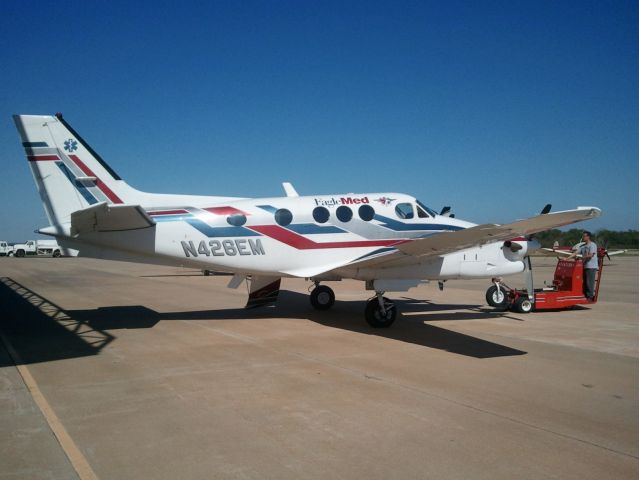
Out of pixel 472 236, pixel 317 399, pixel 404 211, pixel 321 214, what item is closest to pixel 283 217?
pixel 321 214

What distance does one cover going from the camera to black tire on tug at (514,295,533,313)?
14344mm

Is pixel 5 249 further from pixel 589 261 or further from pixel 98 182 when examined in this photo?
pixel 589 261

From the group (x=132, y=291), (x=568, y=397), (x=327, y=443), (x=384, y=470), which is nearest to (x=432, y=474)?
(x=384, y=470)

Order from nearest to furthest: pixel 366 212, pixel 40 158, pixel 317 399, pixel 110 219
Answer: pixel 317 399 → pixel 110 219 → pixel 40 158 → pixel 366 212

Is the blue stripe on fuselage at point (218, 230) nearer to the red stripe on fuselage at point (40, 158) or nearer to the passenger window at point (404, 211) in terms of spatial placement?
the red stripe on fuselage at point (40, 158)

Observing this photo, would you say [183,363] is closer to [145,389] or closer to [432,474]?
[145,389]

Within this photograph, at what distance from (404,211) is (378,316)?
314cm

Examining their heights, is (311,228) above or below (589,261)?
above

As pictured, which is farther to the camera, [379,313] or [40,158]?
[379,313]

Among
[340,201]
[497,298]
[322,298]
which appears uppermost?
[340,201]

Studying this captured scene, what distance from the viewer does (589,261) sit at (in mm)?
14695

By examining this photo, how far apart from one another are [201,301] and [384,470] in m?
13.5

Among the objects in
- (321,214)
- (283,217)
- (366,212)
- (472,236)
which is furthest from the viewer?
(366,212)

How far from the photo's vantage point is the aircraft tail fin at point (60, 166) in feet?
36.1
